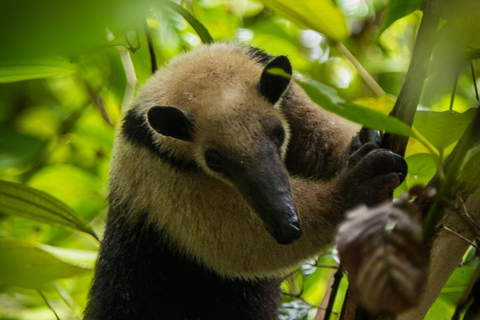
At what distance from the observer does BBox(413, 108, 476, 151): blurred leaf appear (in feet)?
5.80

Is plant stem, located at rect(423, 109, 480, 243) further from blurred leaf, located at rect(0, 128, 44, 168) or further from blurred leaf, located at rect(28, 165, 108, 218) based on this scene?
blurred leaf, located at rect(28, 165, 108, 218)

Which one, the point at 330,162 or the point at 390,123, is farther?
the point at 330,162

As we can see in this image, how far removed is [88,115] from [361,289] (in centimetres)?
446

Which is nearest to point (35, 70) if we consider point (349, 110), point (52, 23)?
point (349, 110)

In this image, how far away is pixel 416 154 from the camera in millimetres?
2584

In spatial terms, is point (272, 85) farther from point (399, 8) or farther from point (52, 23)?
point (52, 23)

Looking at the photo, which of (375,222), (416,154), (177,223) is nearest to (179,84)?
(177,223)

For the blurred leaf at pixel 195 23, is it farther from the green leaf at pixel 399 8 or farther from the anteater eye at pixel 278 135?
the green leaf at pixel 399 8

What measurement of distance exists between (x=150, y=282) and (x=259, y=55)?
1.59 metres

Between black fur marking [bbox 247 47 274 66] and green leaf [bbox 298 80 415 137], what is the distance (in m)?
2.14

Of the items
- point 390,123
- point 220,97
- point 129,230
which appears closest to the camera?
point 390,123

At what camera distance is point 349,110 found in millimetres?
1327

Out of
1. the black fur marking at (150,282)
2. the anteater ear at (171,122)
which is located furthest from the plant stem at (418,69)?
the black fur marking at (150,282)

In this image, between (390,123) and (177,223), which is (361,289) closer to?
(390,123)
